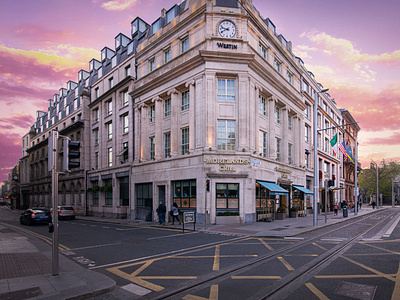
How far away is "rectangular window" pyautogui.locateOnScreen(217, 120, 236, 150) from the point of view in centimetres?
2342

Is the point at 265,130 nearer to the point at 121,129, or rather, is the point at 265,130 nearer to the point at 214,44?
the point at 214,44

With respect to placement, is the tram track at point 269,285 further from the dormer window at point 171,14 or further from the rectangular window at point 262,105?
the dormer window at point 171,14

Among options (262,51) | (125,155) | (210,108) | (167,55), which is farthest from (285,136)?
(125,155)

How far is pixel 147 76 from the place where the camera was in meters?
29.7

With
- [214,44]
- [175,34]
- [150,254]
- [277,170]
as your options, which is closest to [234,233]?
[150,254]

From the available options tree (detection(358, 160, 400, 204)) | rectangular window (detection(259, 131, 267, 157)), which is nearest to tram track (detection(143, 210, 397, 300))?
rectangular window (detection(259, 131, 267, 157))

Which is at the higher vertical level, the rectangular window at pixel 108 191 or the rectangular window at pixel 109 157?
the rectangular window at pixel 109 157

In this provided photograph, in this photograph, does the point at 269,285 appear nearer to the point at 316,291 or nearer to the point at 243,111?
the point at 316,291

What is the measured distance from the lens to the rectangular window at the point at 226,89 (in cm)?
2391

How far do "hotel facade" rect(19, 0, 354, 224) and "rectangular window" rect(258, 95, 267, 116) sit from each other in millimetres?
121

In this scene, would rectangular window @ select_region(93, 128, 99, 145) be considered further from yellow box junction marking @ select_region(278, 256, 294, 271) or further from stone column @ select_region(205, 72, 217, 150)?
yellow box junction marking @ select_region(278, 256, 294, 271)

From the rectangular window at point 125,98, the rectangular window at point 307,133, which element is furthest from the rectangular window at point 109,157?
the rectangular window at point 307,133

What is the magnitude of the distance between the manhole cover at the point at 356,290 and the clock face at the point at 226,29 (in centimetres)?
2208

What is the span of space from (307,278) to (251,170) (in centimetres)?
1610
